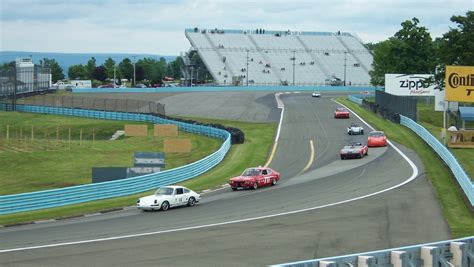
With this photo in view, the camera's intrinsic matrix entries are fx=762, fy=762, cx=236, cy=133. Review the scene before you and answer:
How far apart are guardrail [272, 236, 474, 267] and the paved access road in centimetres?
515

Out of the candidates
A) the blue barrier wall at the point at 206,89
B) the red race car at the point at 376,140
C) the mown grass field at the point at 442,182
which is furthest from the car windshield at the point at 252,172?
the blue barrier wall at the point at 206,89

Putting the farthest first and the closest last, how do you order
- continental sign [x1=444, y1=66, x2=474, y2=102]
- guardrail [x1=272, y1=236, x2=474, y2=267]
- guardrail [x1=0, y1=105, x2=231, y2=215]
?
continental sign [x1=444, y1=66, x2=474, y2=102]
guardrail [x1=0, y1=105, x2=231, y2=215]
guardrail [x1=272, y1=236, x2=474, y2=267]

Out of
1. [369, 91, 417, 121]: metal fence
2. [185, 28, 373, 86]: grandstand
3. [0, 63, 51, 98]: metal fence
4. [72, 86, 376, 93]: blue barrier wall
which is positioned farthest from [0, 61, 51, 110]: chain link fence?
[185, 28, 373, 86]: grandstand

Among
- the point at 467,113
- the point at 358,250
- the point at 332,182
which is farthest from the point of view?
the point at 467,113

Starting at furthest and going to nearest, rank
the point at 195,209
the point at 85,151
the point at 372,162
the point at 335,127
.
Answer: the point at 335,127 → the point at 85,151 → the point at 372,162 → the point at 195,209

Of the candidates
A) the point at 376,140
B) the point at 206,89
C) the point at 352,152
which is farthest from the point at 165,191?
the point at 206,89

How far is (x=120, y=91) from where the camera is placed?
139m

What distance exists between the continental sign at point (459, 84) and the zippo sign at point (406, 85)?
40.4 metres

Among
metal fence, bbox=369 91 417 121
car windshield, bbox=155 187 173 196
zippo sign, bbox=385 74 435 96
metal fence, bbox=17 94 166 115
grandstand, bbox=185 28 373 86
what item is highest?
grandstand, bbox=185 28 373 86

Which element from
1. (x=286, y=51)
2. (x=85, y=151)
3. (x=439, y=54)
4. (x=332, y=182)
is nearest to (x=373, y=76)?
(x=286, y=51)

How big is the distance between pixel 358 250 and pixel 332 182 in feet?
61.0

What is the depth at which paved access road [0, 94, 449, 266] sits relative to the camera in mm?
22672

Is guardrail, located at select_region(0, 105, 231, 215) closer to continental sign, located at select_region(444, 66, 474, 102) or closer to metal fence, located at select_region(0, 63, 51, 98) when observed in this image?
continental sign, located at select_region(444, 66, 474, 102)

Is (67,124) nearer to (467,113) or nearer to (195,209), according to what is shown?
(467,113)
